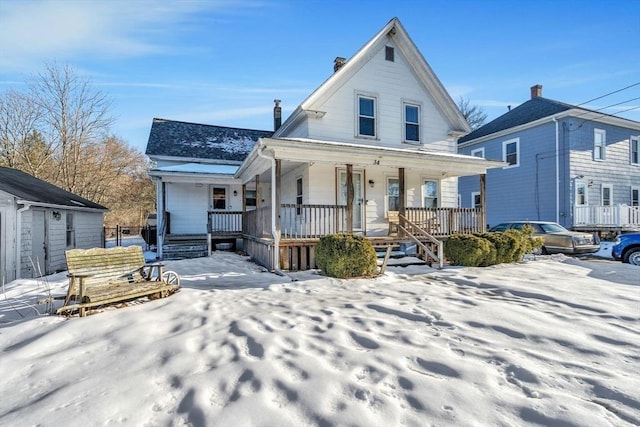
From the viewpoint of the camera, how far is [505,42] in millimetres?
13812

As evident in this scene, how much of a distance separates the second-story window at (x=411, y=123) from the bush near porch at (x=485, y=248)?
494cm

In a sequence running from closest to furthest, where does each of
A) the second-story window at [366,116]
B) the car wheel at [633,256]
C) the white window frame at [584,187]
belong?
1. the car wheel at [633,256]
2. the second-story window at [366,116]
3. the white window frame at [584,187]

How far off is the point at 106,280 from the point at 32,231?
654 centimetres

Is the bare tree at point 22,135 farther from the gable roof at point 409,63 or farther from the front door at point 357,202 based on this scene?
the front door at point 357,202

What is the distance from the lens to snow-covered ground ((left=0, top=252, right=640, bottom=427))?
2592 mm

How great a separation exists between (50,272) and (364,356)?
12.3m

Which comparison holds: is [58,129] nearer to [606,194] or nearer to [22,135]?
[22,135]

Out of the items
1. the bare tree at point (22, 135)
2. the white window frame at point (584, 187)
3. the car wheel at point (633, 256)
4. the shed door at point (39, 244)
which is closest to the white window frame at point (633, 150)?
the white window frame at point (584, 187)

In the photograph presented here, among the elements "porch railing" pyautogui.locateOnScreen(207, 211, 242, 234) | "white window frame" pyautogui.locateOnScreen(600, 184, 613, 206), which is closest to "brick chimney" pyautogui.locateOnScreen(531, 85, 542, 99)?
"white window frame" pyautogui.locateOnScreen(600, 184, 613, 206)

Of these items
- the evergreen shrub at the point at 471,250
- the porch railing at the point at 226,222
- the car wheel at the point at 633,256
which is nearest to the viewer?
the evergreen shrub at the point at 471,250

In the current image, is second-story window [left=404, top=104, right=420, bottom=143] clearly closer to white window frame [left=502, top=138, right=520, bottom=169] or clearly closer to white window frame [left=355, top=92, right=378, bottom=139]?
white window frame [left=355, top=92, right=378, bottom=139]

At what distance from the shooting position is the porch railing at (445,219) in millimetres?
11398

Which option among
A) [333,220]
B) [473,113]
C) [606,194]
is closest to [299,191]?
[333,220]

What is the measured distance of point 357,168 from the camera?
12.0 meters
